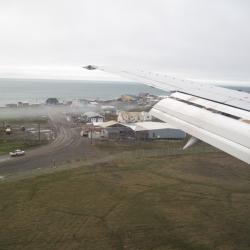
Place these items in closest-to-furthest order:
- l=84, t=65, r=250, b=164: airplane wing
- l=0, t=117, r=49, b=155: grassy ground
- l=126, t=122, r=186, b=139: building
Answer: l=84, t=65, r=250, b=164: airplane wing → l=0, t=117, r=49, b=155: grassy ground → l=126, t=122, r=186, b=139: building

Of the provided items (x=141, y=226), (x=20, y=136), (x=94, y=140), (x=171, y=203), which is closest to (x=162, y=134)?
(x=94, y=140)

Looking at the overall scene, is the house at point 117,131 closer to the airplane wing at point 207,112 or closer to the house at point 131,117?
the house at point 131,117

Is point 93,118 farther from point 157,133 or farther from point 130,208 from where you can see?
point 130,208

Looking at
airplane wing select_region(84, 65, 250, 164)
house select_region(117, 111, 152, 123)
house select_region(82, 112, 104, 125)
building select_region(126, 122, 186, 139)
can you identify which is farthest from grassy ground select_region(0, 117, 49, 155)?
airplane wing select_region(84, 65, 250, 164)

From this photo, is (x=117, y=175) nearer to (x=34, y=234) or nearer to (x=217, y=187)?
(x=217, y=187)

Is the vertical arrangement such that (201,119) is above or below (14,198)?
above

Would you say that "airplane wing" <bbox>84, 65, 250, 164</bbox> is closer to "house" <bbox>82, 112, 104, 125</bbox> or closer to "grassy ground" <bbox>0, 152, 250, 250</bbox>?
"grassy ground" <bbox>0, 152, 250, 250</bbox>
